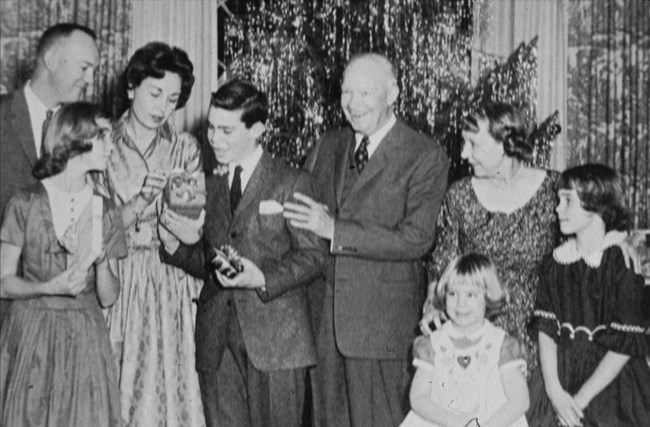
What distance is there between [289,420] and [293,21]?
8.70ft

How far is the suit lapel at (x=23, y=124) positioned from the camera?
13.1ft

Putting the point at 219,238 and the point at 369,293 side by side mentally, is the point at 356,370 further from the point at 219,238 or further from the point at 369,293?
the point at 219,238

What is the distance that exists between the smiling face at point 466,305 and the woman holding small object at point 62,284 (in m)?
1.30

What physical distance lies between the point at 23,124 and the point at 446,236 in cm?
191

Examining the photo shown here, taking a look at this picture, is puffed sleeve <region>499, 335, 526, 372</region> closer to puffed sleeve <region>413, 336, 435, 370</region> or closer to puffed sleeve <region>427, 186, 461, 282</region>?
puffed sleeve <region>413, 336, 435, 370</region>

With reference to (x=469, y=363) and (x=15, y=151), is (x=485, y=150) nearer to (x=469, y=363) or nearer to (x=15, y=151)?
(x=469, y=363)

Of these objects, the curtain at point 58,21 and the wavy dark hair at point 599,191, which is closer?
the wavy dark hair at point 599,191

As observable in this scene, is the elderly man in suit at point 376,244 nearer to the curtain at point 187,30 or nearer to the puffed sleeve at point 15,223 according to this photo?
the puffed sleeve at point 15,223

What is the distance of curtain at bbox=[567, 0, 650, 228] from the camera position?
6617 mm

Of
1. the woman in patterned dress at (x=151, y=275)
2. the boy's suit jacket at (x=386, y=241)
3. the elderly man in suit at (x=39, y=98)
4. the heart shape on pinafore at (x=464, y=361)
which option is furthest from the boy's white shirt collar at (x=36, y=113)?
the heart shape on pinafore at (x=464, y=361)

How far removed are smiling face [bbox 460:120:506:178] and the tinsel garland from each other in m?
1.27

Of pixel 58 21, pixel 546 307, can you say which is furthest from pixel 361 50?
pixel 58 21

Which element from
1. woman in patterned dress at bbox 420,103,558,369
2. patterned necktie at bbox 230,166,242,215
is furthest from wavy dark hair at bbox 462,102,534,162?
patterned necktie at bbox 230,166,242,215

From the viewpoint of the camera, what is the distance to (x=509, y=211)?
3.62m
